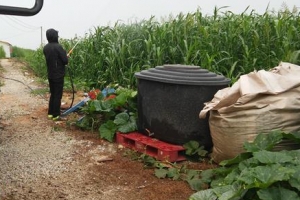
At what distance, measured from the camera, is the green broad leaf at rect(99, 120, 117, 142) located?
441 cm

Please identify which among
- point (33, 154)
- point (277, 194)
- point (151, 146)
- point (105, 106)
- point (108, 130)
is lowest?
point (33, 154)

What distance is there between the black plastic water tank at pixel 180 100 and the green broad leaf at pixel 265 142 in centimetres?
99

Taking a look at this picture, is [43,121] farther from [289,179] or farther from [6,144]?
[289,179]

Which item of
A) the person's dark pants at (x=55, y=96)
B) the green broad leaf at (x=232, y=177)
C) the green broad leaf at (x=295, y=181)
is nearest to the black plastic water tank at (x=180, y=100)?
the green broad leaf at (x=232, y=177)

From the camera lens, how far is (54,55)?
18.0 ft

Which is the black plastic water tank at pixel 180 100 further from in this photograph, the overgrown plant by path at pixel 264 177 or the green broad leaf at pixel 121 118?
the overgrown plant by path at pixel 264 177

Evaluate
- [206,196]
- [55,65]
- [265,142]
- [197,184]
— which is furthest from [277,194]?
[55,65]

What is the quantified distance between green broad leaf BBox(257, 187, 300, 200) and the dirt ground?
0.91 m

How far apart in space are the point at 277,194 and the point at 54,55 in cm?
425

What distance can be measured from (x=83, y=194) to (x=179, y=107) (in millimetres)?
1367

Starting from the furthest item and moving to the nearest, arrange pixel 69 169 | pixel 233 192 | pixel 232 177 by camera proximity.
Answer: pixel 69 169 < pixel 232 177 < pixel 233 192

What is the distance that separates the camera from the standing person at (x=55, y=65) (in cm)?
550

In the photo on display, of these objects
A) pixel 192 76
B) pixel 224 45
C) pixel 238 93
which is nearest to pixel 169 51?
pixel 224 45

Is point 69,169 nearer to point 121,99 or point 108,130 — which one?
point 108,130
